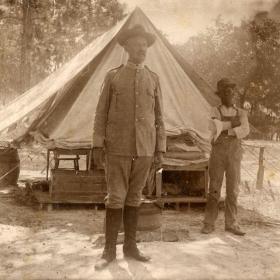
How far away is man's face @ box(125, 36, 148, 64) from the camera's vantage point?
4051mm

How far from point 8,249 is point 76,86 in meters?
3.33

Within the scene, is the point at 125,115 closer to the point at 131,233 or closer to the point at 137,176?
the point at 137,176

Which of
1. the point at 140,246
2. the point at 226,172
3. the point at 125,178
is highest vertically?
the point at 125,178

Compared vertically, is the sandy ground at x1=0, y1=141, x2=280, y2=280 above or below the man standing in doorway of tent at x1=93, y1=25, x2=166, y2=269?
below

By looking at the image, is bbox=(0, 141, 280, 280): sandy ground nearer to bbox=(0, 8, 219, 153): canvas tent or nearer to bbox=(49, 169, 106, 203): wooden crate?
bbox=(49, 169, 106, 203): wooden crate

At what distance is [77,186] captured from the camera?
280 inches

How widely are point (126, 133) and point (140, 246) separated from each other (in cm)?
139

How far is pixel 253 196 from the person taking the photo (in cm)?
874

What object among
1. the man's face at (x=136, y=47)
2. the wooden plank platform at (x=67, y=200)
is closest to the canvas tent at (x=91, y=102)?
the wooden plank platform at (x=67, y=200)

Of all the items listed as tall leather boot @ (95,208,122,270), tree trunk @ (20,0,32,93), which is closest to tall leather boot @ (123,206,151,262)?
tall leather boot @ (95,208,122,270)

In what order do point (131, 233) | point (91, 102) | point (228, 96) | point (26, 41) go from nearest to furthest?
1. point (131, 233)
2. point (228, 96)
3. point (91, 102)
4. point (26, 41)

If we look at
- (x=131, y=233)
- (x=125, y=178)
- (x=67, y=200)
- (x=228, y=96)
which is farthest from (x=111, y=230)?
(x=67, y=200)

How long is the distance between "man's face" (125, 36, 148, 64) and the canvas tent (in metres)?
3.02

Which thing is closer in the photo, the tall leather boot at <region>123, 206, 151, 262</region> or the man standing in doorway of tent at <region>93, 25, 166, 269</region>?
the man standing in doorway of tent at <region>93, 25, 166, 269</region>
